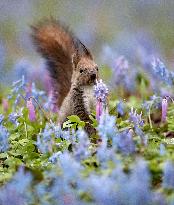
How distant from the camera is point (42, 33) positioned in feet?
19.6

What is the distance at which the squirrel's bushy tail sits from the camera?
5.97 m

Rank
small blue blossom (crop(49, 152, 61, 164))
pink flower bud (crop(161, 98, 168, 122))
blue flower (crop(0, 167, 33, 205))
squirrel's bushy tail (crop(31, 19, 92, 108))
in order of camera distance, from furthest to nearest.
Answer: squirrel's bushy tail (crop(31, 19, 92, 108)) → pink flower bud (crop(161, 98, 168, 122)) → small blue blossom (crop(49, 152, 61, 164)) → blue flower (crop(0, 167, 33, 205))

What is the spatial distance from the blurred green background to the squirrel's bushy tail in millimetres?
5575

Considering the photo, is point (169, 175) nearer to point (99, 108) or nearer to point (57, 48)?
point (99, 108)

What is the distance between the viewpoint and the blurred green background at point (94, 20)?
13062 millimetres

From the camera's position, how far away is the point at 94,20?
1562 centimetres

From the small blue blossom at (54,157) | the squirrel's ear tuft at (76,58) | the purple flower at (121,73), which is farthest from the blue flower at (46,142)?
the purple flower at (121,73)

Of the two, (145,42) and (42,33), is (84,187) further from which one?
(145,42)

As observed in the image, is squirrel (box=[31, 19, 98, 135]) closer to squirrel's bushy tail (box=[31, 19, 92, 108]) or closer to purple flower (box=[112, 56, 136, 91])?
squirrel's bushy tail (box=[31, 19, 92, 108])

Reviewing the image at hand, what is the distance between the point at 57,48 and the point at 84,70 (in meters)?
0.63

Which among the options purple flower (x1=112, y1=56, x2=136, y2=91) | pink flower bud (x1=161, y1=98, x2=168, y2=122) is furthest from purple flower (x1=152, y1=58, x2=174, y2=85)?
purple flower (x1=112, y1=56, x2=136, y2=91)

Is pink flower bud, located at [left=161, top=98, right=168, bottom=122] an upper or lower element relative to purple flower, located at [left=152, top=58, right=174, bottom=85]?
lower

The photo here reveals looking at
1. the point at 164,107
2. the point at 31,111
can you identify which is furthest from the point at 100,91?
the point at 31,111

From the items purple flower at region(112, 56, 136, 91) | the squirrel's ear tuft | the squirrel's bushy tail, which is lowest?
the squirrel's ear tuft
